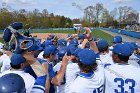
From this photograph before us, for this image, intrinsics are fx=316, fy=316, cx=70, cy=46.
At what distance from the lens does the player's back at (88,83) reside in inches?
180

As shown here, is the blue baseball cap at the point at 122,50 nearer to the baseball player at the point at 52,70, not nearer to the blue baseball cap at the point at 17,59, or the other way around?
the baseball player at the point at 52,70

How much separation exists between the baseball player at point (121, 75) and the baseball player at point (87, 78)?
226mm

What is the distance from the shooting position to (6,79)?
11.7ft

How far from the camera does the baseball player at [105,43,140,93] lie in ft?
15.9

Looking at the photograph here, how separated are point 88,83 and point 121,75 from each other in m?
0.59

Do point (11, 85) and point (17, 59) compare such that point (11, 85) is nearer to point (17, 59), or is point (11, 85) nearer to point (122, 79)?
point (17, 59)

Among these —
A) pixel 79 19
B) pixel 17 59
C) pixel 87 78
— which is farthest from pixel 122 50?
pixel 79 19

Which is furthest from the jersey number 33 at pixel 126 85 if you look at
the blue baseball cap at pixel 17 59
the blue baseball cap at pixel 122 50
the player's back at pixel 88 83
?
the blue baseball cap at pixel 17 59

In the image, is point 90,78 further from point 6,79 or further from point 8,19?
point 8,19

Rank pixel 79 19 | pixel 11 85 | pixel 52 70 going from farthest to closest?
1. pixel 79 19
2. pixel 52 70
3. pixel 11 85

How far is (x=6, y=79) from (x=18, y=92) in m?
0.20

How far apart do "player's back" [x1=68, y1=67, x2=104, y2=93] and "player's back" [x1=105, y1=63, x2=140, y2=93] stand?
18cm

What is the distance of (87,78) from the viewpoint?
464cm

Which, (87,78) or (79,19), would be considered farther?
(79,19)
